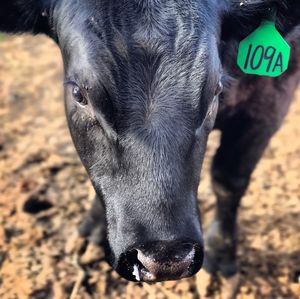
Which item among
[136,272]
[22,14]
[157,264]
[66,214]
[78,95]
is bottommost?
[66,214]

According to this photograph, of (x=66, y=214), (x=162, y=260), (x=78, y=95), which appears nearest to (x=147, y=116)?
(x=78, y=95)

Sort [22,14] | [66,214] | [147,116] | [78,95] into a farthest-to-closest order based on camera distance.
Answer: [66,214]
[22,14]
[78,95]
[147,116]

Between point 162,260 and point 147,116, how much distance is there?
62 centimetres

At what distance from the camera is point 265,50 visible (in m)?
2.78

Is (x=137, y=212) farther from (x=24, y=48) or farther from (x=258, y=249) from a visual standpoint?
(x=24, y=48)

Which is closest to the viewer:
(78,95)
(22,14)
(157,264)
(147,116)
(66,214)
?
(157,264)

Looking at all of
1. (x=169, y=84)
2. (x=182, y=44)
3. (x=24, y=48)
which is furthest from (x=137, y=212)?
(x=24, y=48)

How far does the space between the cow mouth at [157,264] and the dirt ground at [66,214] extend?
4.32ft

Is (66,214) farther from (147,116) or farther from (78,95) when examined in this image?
(147,116)

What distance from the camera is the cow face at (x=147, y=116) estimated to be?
7.37 feet

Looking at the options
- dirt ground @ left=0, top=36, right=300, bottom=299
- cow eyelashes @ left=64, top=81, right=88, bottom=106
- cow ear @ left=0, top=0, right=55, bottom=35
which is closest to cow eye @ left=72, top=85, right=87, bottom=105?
cow eyelashes @ left=64, top=81, right=88, bottom=106

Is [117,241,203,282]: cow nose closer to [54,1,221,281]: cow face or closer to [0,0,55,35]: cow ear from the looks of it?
[54,1,221,281]: cow face

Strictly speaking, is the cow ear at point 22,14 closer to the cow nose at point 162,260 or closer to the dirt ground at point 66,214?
the cow nose at point 162,260

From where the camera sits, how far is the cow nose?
2174 mm
